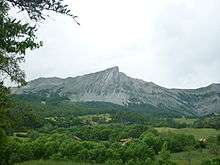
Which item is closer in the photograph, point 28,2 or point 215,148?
point 28,2

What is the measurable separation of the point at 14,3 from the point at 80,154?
92.8m

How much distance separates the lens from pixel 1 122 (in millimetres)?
20938

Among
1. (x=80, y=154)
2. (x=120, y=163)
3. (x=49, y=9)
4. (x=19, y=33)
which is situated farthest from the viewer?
(x=80, y=154)

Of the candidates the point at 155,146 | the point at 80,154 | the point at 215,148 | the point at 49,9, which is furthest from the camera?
the point at 155,146

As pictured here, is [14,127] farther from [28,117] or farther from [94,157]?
[94,157]

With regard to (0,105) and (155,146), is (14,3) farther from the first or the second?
(155,146)

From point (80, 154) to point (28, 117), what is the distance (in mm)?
89447

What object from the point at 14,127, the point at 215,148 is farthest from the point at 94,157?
the point at 14,127

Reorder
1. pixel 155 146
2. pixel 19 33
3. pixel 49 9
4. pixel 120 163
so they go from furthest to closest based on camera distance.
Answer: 1. pixel 155 146
2. pixel 120 163
3. pixel 19 33
4. pixel 49 9

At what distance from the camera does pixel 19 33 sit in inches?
786

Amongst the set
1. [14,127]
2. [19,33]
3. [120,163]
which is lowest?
[120,163]

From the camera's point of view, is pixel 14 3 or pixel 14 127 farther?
pixel 14 127

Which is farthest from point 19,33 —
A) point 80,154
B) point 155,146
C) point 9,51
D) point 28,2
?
point 155,146

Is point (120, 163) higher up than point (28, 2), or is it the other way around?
point (28, 2)
